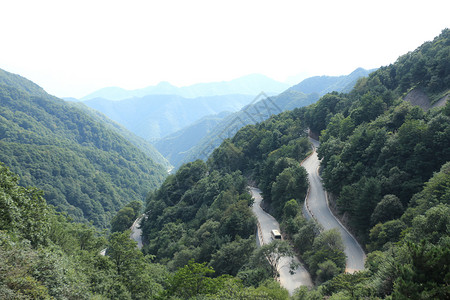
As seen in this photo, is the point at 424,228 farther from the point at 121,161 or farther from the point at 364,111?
the point at 121,161

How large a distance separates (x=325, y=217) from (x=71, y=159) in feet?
395

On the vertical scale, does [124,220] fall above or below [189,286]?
below

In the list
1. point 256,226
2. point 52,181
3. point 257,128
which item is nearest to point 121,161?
point 52,181

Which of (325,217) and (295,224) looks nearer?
(295,224)

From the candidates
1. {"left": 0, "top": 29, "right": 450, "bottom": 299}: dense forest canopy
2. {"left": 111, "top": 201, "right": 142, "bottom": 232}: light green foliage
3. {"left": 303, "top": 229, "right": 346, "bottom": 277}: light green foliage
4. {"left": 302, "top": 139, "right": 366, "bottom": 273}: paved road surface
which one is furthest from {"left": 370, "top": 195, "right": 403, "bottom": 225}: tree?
{"left": 111, "top": 201, "right": 142, "bottom": 232}: light green foliage

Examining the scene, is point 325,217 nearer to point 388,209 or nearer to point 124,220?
point 388,209

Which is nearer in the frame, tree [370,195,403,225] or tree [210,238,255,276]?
tree [370,195,403,225]

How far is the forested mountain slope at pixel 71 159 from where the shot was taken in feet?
342

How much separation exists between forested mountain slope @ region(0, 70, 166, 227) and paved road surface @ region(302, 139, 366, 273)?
205 ft

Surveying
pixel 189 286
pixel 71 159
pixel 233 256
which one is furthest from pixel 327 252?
pixel 71 159

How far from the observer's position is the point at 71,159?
124125mm

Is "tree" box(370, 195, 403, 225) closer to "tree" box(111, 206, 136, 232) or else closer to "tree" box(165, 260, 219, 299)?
"tree" box(165, 260, 219, 299)

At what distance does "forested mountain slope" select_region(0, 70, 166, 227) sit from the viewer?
104250mm

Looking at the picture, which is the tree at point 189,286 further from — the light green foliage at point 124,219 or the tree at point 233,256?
the light green foliage at point 124,219
